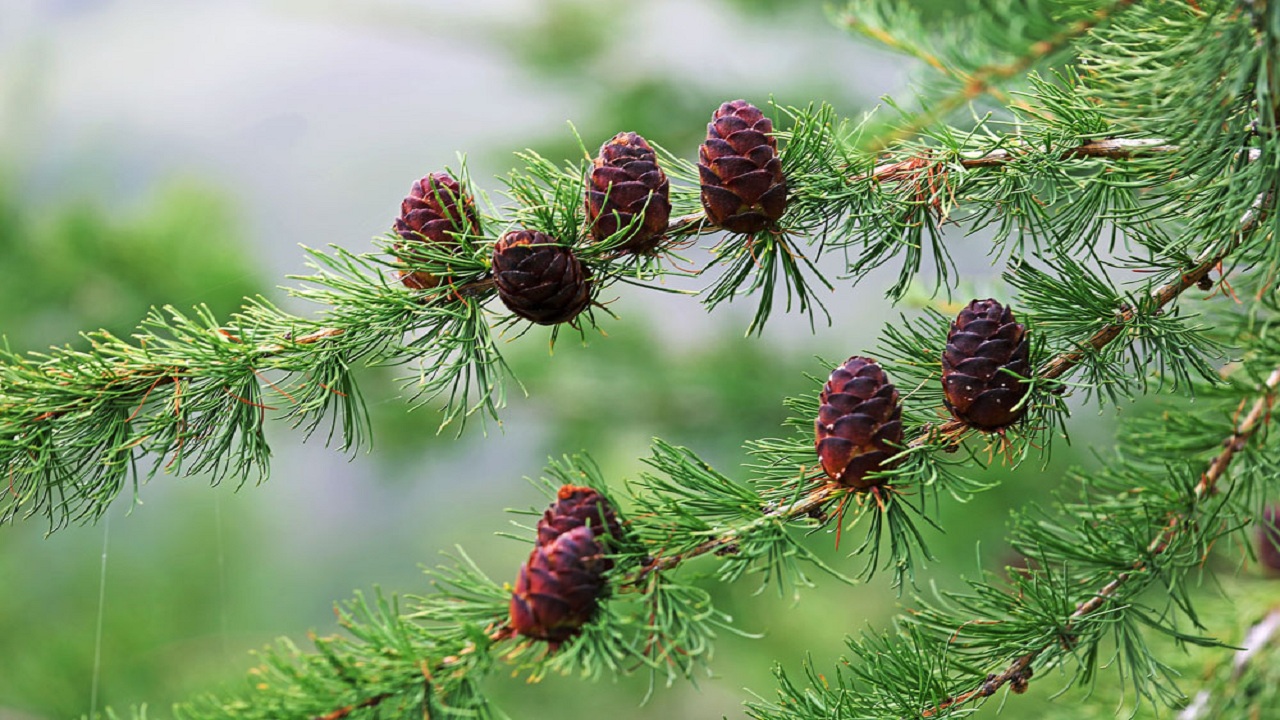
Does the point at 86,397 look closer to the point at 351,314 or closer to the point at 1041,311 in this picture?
the point at 351,314

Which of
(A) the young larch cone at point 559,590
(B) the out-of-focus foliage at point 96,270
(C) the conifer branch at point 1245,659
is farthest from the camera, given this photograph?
(B) the out-of-focus foliage at point 96,270

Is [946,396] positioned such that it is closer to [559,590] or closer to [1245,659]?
[559,590]

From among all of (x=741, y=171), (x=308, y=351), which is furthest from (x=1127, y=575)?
(x=308, y=351)

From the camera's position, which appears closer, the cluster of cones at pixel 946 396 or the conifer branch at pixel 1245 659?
the cluster of cones at pixel 946 396

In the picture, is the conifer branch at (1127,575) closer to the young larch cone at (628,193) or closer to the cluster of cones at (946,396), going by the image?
the cluster of cones at (946,396)

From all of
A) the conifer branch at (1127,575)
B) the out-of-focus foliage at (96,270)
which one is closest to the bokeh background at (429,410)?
the out-of-focus foliage at (96,270)

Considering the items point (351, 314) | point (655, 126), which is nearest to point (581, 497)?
point (351, 314)

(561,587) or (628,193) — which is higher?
(628,193)
